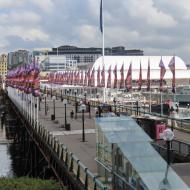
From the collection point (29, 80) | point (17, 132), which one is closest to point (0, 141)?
point (17, 132)

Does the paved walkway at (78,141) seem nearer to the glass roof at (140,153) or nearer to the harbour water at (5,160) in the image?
the glass roof at (140,153)

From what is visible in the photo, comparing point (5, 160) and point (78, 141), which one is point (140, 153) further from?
point (5, 160)

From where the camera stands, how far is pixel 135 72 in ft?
621

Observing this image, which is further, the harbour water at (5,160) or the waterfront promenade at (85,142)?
the harbour water at (5,160)

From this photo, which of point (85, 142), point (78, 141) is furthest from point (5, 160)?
point (85, 142)

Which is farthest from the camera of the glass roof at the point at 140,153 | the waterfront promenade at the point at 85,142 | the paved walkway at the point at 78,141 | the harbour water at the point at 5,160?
the harbour water at the point at 5,160

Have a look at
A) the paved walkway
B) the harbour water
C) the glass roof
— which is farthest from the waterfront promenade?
the harbour water

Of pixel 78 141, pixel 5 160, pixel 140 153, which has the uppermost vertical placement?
pixel 140 153

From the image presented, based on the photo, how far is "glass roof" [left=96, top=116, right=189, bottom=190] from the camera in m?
18.1

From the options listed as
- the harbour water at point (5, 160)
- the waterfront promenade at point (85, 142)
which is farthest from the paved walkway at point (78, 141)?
the harbour water at point (5, 160)

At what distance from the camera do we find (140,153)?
20.8m

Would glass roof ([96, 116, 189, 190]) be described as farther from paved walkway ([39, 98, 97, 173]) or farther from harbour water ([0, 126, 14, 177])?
harbour water ([0, 126, 14, 177])

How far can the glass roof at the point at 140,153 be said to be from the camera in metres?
18.1

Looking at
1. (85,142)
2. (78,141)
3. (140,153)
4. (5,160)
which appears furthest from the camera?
(5,160)
